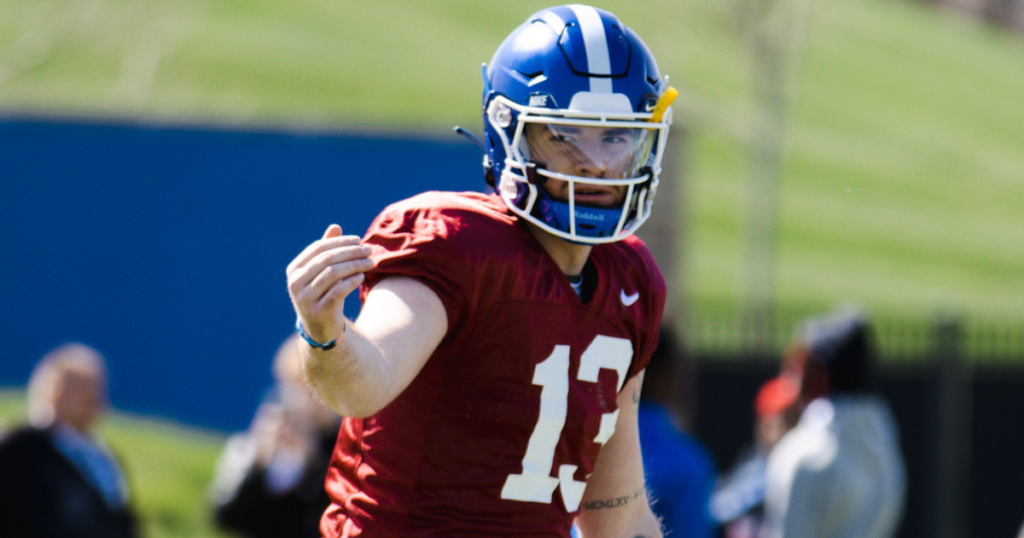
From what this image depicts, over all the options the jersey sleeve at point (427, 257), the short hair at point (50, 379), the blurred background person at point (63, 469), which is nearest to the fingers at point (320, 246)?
the jersey sleeve at point (427, 257)

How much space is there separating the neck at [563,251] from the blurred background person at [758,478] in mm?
3882

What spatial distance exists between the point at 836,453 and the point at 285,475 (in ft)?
9.14

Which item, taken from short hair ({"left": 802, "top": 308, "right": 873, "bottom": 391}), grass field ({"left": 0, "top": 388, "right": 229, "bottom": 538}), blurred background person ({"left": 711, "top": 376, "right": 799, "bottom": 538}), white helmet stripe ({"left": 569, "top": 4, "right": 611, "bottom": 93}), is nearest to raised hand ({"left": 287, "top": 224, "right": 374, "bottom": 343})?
white helmet stripe ({"left": 569, "top": 4, "right": 611, "bottom": 93})

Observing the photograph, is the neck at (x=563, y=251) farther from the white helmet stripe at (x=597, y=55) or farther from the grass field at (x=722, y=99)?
the grass field at (x=722, y=99)

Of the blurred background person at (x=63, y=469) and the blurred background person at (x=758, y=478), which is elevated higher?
the blurred background person at (x=63, y=469)

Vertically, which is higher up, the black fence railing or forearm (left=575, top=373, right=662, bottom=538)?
forearm (left=575, top=373, right=662, bottom=538)

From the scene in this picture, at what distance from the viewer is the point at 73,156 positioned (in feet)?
28.2

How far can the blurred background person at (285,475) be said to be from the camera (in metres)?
5.69

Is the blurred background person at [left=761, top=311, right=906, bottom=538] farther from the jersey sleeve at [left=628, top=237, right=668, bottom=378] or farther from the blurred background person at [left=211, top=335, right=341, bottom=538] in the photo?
the jersey sleeve at [left=628, top=237, right=668, bottom=378]

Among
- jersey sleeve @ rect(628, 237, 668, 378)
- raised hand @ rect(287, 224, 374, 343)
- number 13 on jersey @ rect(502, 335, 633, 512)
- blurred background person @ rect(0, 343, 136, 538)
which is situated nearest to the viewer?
raised hand @ rect(287, 224, 374, 343)

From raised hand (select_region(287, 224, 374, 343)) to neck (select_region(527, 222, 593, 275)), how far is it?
53 centimetres

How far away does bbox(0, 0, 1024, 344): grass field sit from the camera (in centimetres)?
2088

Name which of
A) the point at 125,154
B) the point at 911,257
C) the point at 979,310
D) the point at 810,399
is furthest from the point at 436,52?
the point at 810,399

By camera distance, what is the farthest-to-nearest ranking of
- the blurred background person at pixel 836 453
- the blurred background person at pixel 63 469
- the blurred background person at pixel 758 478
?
1. the blurred background person at pixel 758 478
2. the blurred background person at pixel 63 469
3. the blurred background person at pixel 836 453
